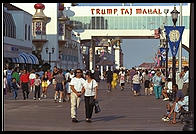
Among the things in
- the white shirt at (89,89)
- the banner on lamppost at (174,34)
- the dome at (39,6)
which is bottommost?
the white shirt at (89,89)

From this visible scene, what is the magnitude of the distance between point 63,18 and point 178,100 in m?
74.0

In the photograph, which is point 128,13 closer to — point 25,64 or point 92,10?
point 92,10

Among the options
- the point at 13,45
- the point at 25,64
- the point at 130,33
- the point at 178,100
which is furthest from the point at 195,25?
the point at 130,33

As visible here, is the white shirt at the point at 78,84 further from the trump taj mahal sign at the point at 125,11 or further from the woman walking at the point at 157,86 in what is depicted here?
the trump taj mahal sign at the point at 125,11

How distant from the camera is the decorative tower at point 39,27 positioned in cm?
8250

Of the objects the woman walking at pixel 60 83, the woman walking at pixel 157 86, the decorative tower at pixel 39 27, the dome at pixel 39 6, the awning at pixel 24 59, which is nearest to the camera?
the woman walking at pixel 60 83

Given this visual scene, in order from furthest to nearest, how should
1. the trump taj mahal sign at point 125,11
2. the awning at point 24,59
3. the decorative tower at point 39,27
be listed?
1. the trump taj mahal sign at point 125,11
2. the decorative tower at point 39,27
3. the awning at point 24,59

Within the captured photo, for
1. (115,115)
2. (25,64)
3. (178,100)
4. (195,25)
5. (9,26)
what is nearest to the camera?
(195,25)

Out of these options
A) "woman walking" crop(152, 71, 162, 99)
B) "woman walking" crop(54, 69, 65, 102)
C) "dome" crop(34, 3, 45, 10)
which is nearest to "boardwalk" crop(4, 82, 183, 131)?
"woman walking" crop(54, 69, 65, 102)

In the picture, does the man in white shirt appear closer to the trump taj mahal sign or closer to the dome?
the dome

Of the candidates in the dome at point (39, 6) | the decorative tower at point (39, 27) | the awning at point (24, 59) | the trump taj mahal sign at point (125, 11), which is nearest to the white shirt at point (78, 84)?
→ the awning at point (24, 59)

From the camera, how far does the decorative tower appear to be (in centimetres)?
8250

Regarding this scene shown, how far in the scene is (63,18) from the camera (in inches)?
3548

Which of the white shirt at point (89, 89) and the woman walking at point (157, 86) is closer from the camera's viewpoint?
the white shirt at point (89, 89)
